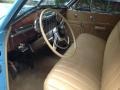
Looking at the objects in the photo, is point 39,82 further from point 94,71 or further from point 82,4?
point 82,4

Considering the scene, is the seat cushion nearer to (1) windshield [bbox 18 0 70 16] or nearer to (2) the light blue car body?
(2) the light blue car body

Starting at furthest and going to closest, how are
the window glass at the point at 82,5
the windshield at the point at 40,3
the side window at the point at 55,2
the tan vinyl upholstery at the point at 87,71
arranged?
the window glass at the point at 82,5 → the side window at the point at 55,2 → the windshield at the point at 40,3 → the tan vinyl upholstery at the point at 87,71

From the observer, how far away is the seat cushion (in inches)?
78.0

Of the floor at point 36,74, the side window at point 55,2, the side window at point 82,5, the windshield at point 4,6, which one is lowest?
the floor at point 36,74

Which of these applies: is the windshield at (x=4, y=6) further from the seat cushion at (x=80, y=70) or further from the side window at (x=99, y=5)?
the side window at (x=99, y=5)

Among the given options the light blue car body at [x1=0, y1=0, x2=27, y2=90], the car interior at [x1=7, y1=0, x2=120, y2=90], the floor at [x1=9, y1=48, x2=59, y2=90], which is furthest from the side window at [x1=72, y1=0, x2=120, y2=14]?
the light blue car body at [x1=0, y1=0, x2=27, y2=90]

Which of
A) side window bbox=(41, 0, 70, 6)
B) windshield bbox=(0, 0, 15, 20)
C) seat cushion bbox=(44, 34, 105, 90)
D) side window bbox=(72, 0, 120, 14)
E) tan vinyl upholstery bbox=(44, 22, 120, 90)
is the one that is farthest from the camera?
side window bbox=(72, 0, 120, 14)

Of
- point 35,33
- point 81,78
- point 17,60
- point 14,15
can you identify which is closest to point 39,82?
point 17,60

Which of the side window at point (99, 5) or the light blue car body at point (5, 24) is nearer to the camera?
the light blue car body at point (5, 24)

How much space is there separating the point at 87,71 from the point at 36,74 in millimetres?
695

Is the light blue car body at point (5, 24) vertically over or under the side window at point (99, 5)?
over

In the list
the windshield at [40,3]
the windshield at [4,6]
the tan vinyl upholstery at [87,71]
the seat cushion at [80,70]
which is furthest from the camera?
the windshield at [40,3]

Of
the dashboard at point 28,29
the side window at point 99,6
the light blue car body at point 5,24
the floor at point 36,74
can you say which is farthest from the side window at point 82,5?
the light blue car body at point 5,24

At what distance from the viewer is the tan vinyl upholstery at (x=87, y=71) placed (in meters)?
1.83
